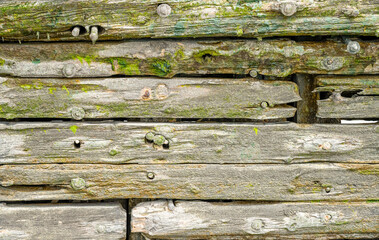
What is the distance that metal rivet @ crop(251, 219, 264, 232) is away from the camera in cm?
239

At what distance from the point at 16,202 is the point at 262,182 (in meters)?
1.60

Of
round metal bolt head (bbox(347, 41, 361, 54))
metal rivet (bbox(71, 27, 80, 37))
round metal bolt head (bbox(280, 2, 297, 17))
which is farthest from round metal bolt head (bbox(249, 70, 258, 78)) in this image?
metal rivet (bbox(71, 27, 80, 37))

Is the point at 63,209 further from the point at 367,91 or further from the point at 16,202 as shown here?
the point at 367,91

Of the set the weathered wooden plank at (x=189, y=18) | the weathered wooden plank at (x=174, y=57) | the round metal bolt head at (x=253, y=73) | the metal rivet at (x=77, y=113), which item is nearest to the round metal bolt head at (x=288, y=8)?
the weathered wooden plank at (x=189, y=18)

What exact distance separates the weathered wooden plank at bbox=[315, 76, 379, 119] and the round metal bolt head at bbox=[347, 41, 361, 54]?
0.19 meters

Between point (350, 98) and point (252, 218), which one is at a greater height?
point (350, 98)

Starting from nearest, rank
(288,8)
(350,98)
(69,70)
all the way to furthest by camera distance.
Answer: (288,8), (69,70), (350,98)

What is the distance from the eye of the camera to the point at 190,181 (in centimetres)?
233

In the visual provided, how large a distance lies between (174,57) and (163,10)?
0.90 ft

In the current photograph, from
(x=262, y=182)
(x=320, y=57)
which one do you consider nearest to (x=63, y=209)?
(x=262, y=182)

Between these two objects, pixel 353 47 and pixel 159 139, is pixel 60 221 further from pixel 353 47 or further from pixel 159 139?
pixel 353 47

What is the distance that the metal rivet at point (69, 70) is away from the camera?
7.05 ft

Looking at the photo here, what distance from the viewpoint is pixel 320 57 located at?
2.18m

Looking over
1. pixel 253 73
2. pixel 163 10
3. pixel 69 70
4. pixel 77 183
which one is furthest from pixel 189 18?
pixel 77 183
